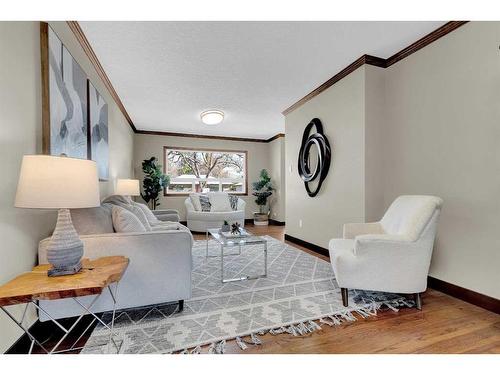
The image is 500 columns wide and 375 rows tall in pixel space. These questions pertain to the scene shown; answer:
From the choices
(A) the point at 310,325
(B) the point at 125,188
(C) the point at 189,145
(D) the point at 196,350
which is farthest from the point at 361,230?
(C) the point at 189,145

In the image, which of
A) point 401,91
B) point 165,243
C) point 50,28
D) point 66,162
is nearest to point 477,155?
point 401,91

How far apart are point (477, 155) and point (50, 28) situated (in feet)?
11.4

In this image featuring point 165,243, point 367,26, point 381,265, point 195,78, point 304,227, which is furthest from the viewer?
point 304,227

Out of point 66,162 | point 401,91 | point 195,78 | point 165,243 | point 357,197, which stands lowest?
point 165,243

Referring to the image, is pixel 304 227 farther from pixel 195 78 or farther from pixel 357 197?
pixel 195 78

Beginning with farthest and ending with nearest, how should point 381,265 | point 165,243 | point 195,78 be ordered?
point 195,78, point 381,265, point 165,243

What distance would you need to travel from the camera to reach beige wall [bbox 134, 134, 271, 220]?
6.10 metres

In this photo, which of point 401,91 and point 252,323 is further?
point 401,91

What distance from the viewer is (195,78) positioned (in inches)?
125

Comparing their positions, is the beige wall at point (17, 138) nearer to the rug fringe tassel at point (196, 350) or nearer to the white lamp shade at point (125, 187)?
the rug fringe tassel at point (196, 350)

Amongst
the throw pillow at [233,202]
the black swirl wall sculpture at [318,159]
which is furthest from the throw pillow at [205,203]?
the black swirl wall sculpture at [318,159]

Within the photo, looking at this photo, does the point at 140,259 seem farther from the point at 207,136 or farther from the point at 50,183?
the point at 207,136

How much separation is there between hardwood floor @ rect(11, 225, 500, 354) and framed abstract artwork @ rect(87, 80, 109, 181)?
6.01 ft

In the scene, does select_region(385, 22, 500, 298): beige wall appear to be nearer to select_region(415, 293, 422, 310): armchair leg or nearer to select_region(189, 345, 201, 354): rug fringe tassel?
select_region(415, 293, 422, 310): armchair leg
